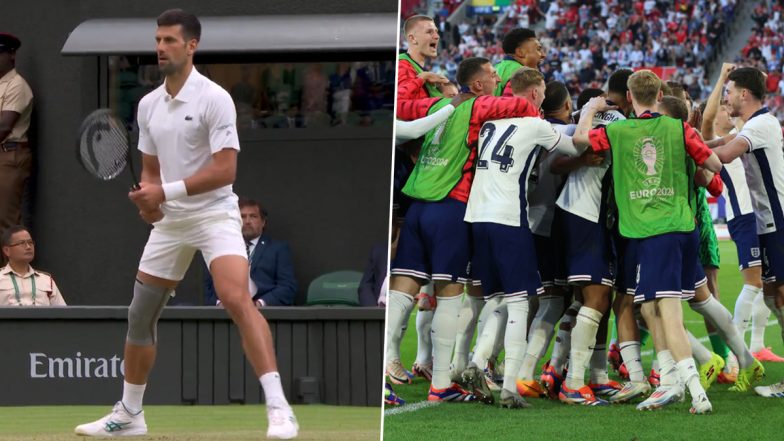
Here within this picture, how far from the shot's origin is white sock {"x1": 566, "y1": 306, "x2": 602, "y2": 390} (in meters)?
5.57

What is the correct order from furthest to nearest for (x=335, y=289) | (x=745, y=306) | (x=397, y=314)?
(x=335, y=289) < (x=745, y=306) < (x=397, y=314)

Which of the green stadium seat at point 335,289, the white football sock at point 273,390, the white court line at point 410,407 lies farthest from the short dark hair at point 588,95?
the white football sock at point 273,390

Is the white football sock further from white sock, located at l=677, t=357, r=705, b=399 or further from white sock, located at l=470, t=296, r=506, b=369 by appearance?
white sock, located at l=677, t=357, r=705, b=399

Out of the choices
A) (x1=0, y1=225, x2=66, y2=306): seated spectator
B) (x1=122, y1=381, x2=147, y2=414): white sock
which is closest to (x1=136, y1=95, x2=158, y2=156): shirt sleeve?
(x1=122, y1=381, x2=147, y2=414): white sock

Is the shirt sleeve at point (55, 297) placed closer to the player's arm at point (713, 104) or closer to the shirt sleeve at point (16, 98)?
the shirt sleeve at point (16, 98)

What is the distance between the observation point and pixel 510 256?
5.45m

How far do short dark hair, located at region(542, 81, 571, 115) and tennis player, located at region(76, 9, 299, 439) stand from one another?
1.75 m

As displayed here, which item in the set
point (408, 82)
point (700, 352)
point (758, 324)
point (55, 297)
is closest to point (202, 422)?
point (408, 82)

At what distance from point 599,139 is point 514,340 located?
0.94m

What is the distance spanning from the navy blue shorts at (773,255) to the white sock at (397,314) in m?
1.80

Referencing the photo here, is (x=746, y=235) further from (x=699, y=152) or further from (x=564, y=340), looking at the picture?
(x=699, y=152)

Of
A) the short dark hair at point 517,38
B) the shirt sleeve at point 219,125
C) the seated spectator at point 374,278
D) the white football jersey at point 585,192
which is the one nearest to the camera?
the shirt sleeve at point 219,125

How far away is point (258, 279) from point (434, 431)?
3.18 m

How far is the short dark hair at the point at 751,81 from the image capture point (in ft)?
19.8
